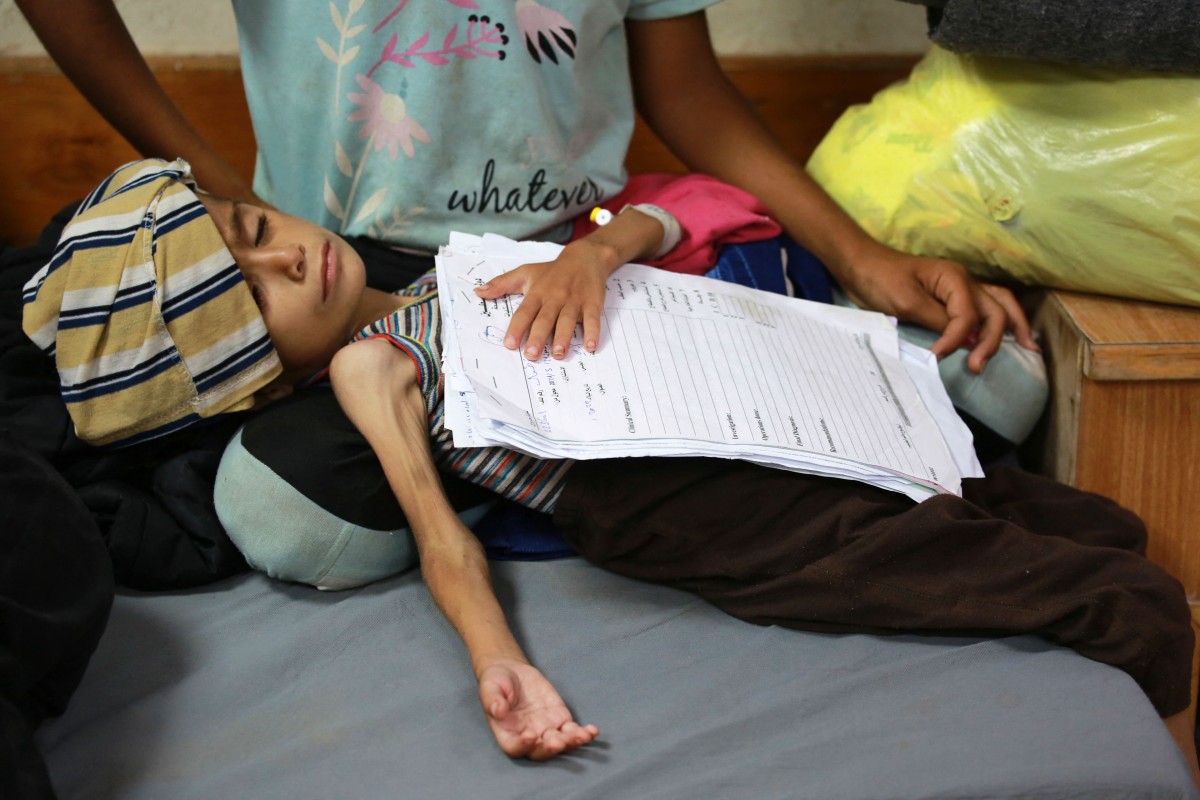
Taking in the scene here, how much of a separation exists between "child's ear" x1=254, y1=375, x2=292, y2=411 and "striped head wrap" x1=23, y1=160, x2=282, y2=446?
0.14 feet

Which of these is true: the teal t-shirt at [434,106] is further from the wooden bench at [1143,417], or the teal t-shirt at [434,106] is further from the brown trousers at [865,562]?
the wooden bench at [1143,417]

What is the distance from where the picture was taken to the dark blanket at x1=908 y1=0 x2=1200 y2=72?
0.87 meters

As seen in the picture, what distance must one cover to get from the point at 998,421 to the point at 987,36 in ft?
1.26

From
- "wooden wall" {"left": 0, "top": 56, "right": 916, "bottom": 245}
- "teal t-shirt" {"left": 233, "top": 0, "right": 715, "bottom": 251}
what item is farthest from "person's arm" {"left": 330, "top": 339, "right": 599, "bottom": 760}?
"wooden wall" {"left": 0, "top": 56, "right": 916, "bottom": 245}

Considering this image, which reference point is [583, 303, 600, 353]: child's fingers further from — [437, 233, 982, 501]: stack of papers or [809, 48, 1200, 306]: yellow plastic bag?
[809, 48, 1200, 306]: yellow plastic bag

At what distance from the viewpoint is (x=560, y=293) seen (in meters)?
0.84

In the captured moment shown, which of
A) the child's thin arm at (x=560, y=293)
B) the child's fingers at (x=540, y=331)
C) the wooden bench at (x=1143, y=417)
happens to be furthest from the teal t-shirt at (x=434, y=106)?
the wooden bench at (x=1143, y=417)

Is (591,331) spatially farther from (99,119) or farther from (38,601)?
(99,119)

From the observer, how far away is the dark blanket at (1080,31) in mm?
871

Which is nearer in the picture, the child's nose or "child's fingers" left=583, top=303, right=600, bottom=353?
"child's fingers" left=583, top=303, right=600, bottom=353

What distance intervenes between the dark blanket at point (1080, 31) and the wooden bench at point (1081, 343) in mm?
246

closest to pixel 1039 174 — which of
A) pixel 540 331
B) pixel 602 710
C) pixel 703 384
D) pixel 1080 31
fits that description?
pixel 1080 31

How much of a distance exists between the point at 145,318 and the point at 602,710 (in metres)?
0.51

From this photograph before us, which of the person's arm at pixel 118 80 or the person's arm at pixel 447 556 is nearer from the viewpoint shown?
the person's arm at pixel 447 556
